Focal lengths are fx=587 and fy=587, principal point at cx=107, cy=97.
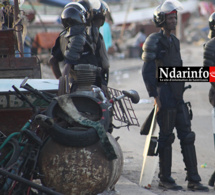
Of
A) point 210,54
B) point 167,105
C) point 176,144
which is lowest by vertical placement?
point 176,144

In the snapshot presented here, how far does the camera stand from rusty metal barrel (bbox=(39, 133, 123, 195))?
16.3 feet

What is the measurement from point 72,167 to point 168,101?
2062 mm

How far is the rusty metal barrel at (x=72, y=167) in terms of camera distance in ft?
16.3

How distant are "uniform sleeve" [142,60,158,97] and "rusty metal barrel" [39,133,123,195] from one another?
1763 mm

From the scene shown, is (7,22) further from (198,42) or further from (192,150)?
(198,42)

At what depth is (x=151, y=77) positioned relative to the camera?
6.65 meters

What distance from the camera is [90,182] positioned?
4996mm

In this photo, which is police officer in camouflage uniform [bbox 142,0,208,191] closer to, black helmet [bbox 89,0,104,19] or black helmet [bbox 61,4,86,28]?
black helmet [bbox 89,0,104,19]

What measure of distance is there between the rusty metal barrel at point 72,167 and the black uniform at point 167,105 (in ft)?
5.87

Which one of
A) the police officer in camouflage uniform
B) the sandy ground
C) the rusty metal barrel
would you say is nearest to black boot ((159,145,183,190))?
the police officer in camouflage uniform

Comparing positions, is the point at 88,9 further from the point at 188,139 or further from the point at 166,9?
the point at 188,139

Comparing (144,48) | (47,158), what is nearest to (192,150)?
(144,48)

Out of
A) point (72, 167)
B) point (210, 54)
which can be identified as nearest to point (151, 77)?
point (210, 54)

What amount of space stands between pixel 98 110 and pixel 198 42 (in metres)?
37.5
